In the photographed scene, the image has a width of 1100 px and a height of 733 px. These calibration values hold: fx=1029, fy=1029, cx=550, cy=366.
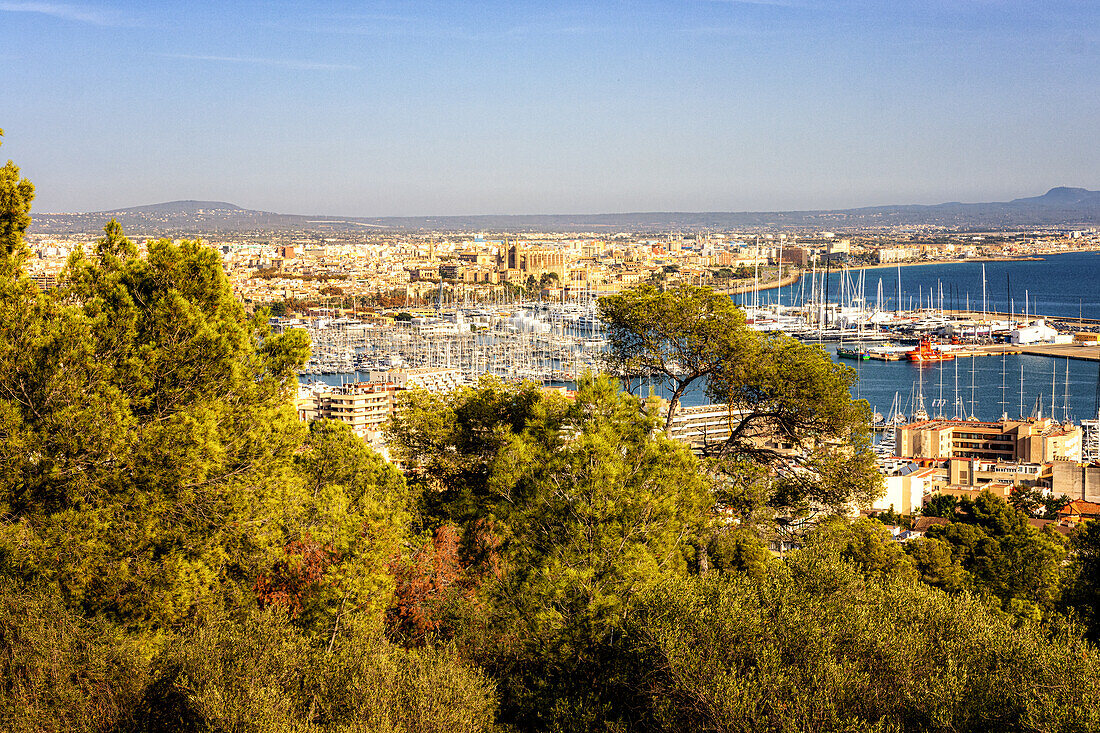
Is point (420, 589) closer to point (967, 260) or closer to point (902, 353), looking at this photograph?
point (902, 353)

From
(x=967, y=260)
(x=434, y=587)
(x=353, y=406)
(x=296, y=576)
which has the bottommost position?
(x=353, y=406)

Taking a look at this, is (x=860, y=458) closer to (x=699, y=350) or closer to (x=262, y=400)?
(x=699, y=350)

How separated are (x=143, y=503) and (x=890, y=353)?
34993 millimetres

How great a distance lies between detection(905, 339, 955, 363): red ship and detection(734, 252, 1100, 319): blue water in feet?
31.3

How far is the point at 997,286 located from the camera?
209ft

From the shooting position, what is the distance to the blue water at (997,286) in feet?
175

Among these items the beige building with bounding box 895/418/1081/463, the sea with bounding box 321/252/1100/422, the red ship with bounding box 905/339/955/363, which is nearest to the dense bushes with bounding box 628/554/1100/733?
the sea with bounding box 321/252/1100/422

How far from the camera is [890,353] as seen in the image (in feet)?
118

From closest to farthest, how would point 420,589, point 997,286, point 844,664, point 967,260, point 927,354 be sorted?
point 844,664, point 420,589, point 927,354, point 997,286, point 967,260

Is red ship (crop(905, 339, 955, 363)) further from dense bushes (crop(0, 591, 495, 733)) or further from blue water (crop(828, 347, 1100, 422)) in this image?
dense bushes (crop(0, 591, 495, 733))

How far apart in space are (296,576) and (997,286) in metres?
66.2

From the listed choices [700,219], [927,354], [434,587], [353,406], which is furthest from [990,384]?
[700,219]

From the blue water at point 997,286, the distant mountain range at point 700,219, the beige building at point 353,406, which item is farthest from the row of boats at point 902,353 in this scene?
the distant mountain range at point 700,219

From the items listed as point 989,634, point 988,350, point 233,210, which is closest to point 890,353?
point 988,350
